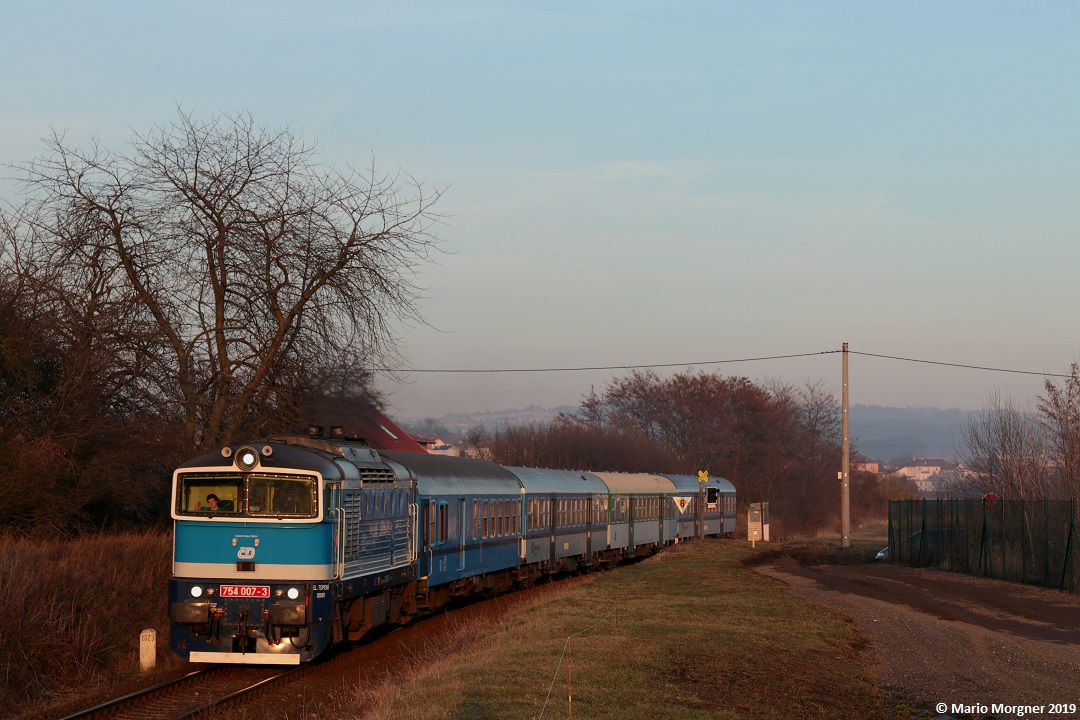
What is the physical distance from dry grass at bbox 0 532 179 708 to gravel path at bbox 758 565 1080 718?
10231 millimetres

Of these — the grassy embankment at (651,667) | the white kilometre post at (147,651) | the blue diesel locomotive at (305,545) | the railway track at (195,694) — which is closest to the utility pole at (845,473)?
the grassy embankment at (651,667)

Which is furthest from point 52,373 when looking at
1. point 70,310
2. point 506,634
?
point 506,634

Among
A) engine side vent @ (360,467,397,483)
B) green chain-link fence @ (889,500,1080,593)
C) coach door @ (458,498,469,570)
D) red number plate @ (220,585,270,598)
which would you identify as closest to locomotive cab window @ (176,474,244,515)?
red number plate @ (220,585,270,598)

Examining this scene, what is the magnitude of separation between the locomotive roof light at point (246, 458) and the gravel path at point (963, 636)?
336 inches

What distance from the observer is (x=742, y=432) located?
86688mm

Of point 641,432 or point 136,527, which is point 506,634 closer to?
point 136,527

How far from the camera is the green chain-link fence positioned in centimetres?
2697

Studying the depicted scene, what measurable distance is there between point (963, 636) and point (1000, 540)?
1328 centimetres

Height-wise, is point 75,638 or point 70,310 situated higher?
point 70,310

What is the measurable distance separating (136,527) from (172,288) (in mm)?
6088

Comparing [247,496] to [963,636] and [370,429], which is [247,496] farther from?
[370,429]

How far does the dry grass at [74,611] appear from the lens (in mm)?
14071

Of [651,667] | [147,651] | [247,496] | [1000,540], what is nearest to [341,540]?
[247,496]

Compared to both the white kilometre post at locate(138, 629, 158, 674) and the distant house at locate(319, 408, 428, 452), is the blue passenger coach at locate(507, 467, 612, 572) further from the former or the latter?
the white kilometre post at locate(138, 629, 158, 674)
